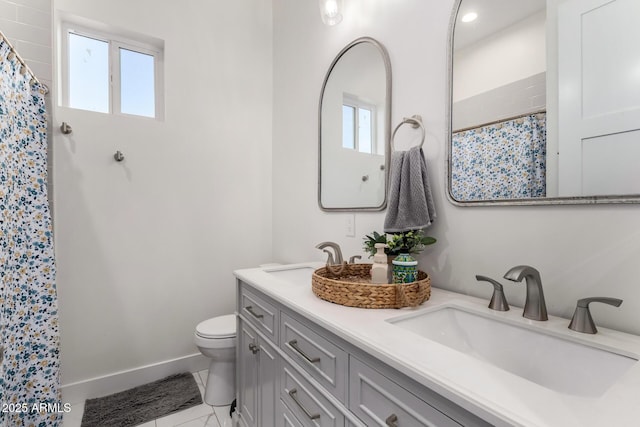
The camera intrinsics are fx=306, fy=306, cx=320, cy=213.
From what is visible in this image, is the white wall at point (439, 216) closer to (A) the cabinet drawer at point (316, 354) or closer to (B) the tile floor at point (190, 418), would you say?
(A) the cabinet drawer at point (316, 354)

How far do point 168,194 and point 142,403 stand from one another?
4.26 feet

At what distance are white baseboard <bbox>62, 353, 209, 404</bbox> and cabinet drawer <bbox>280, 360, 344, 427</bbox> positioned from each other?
4.43 ft

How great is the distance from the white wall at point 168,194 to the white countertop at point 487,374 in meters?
1.49

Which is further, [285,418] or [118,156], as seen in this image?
[118,156]

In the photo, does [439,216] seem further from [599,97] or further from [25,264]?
[25,264]

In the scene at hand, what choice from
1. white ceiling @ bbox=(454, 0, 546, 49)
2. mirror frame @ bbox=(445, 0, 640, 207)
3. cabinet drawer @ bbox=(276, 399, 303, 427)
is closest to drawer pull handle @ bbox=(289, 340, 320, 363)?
cabinet drawer @ bbox=(276, 399, 303, 427)

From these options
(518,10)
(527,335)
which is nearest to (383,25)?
(518,10)

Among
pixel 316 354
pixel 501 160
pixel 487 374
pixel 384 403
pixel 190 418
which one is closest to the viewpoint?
pixel 487 374

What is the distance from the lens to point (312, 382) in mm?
943

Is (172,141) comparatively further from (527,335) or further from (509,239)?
(527,335)

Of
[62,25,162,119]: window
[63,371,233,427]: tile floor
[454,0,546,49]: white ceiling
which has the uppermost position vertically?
[62,25,162,119]: window

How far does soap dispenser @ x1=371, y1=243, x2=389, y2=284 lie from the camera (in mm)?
1109

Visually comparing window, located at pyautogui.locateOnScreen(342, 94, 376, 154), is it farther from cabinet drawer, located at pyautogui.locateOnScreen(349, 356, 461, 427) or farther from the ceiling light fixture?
cabinet drawer, located at pyautogui.locateOnScreen(349, 356, 461, 427)

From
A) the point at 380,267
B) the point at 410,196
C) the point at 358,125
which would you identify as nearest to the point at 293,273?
the point at 380,267
